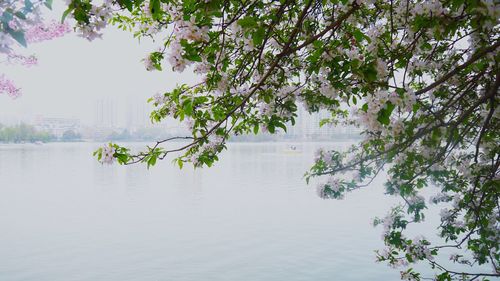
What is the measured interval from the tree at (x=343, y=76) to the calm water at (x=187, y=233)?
3854 millimetres

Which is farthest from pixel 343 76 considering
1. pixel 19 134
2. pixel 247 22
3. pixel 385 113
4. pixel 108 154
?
Answer: pixel 19 134

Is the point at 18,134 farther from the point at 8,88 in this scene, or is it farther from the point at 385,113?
the point at 385,113

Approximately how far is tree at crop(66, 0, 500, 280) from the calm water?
12.6 ft

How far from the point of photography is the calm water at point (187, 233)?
7.68 meters

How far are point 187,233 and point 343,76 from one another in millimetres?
8250

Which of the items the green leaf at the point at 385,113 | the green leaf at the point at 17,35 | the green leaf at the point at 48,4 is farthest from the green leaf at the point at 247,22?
the green leaf at the point at 17,35

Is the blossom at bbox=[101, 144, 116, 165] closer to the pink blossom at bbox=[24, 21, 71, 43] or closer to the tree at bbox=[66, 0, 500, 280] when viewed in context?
the tree at bbox=[66, 0, 500, 280]

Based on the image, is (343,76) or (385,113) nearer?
(385,113)

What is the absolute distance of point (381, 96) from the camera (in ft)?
6.93

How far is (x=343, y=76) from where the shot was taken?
7.91ft

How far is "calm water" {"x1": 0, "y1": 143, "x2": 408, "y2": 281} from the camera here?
7684mm

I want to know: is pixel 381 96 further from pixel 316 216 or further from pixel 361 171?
pixel 316 216

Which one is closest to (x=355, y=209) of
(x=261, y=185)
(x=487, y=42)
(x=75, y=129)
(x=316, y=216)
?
(x=316, y=216)

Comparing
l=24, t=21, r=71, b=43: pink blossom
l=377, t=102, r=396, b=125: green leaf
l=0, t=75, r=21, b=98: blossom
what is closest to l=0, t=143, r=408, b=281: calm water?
l=0, t=75, r=21, b=98: blossom
